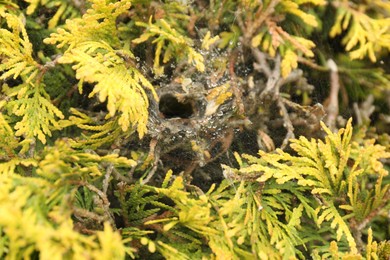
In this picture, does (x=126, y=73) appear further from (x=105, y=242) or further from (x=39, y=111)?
(x=105, y=242)

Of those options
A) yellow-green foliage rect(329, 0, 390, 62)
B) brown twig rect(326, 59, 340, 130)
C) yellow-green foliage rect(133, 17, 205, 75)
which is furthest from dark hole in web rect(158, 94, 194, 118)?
yellow-green foliage rect(329, 0, 390, 62)

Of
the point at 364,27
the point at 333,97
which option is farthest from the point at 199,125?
the point at 364,27

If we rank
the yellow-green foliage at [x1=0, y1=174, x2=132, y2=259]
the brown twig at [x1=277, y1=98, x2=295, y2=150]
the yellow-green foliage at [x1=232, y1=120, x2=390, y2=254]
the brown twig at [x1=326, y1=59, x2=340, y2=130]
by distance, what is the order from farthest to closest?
the brown twig at [x1=326, y1=59, x2=340, y2=130]
the brown twig at [x1=277, y1=98, x2=295, y2=150]
the yellow-green foliage at [x1=232, y1=120, x2=390, y2=254]
the yellow-green foliage at [x1=0, y1=174, x2=132, y2=259]

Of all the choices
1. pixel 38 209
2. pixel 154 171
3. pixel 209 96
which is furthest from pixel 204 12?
pixel 38 209

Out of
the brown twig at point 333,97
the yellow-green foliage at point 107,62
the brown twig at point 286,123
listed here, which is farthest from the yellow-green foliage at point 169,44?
the brown twig at point 333,97

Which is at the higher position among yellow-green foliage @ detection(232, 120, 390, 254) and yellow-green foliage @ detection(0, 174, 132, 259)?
yellow-green foliage @ detection(0, 174, 132, 259)

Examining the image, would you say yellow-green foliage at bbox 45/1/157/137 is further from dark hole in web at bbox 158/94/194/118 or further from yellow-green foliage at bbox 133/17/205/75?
dark hole in web at bbox 158/94/194/118

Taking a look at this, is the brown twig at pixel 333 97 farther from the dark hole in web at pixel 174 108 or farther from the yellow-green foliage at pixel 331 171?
the dark hole in web at pixel 174 108

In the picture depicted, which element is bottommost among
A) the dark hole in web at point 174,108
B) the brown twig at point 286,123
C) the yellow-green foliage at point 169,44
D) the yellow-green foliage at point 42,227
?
the dark hole in web at point 174,108
